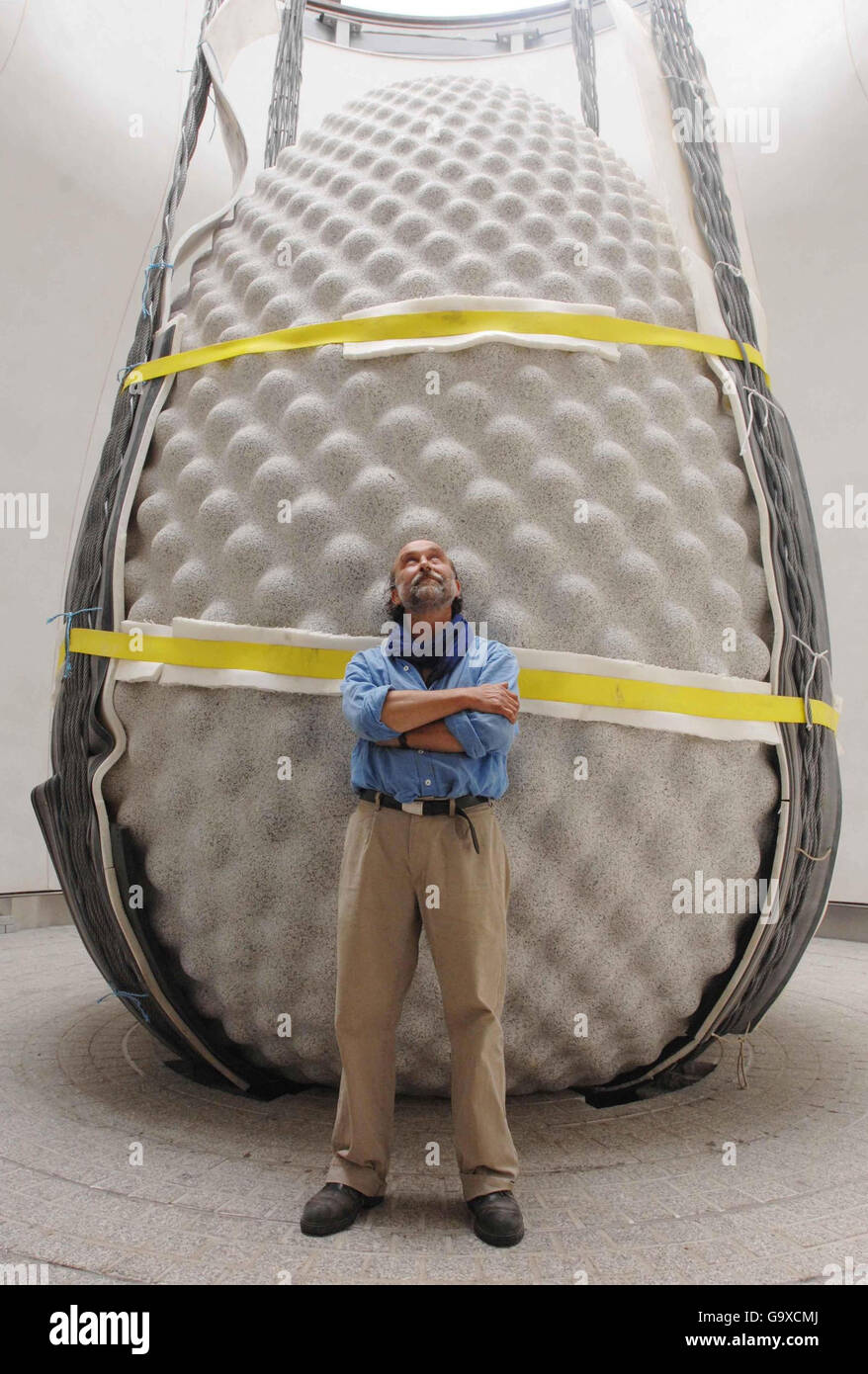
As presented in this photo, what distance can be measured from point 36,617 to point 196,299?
373cm

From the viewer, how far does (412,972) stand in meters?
2.42

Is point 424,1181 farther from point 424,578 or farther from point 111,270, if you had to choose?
point 111,270

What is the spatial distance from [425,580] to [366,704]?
0.36 metres

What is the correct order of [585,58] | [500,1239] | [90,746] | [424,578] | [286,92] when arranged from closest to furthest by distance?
1. [500,1239]
2. [424,578]
3. [90,746]
4. [286,92]
5. [585,58]

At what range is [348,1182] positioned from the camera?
228 cm

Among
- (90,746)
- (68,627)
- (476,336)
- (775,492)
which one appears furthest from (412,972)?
(775,492)

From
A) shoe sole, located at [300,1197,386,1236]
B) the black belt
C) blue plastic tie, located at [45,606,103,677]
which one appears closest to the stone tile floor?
shoe sole, located at [300,1197,386,1236]

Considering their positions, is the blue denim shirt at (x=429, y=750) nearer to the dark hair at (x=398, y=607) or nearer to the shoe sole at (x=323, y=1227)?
the dark hair at (x=398, y=607)

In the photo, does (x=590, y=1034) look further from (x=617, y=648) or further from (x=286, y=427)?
(x=286, y=427)

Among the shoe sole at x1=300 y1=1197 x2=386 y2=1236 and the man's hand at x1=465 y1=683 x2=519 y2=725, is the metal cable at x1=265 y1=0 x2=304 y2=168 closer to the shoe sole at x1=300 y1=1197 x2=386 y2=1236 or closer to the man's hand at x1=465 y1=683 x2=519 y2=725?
the man's hand at x1=465 y1=683 x2=519 y2=725

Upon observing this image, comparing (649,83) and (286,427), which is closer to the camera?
(286,427)

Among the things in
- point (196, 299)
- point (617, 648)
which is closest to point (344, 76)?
point (196, 299)

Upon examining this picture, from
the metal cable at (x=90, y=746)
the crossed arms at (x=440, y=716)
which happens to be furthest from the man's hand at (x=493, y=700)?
the metal cable at (x=90, y=746)

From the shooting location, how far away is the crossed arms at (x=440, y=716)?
2322mm
